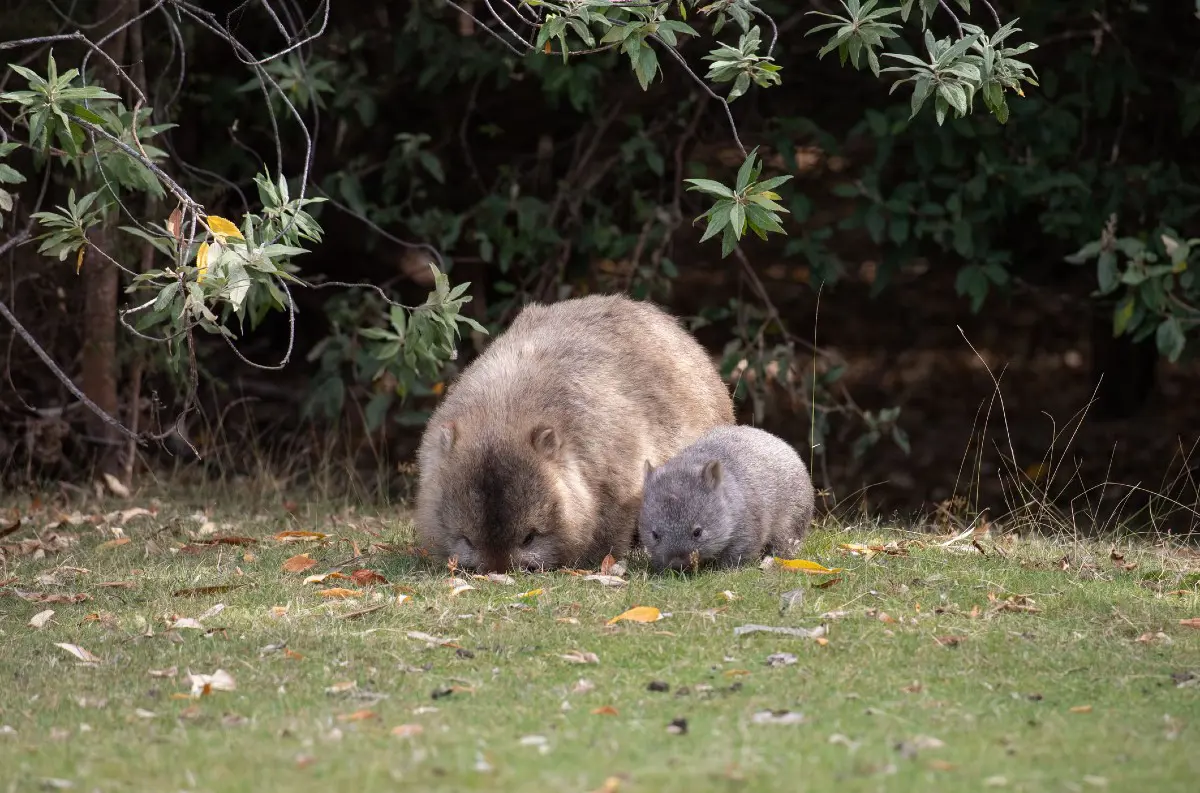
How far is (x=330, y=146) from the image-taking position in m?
12.7

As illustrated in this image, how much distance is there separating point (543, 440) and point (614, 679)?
2.14 m

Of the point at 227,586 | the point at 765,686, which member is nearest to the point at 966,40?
the point at 765,686

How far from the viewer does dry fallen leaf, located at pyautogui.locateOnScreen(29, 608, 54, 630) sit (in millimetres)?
6316

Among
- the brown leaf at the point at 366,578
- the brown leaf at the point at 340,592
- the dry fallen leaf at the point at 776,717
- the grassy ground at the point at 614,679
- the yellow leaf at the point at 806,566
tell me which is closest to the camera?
the grassy ground at the point at 614,679

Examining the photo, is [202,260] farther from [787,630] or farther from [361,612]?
[787,630]

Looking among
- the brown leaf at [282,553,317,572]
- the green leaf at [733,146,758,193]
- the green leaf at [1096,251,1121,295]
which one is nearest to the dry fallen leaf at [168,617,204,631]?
the brown leaf at [282,553,317,572]

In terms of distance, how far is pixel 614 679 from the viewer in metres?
5.28

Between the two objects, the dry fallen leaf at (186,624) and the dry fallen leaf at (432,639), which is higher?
the dry fallen leaf at (432,639)

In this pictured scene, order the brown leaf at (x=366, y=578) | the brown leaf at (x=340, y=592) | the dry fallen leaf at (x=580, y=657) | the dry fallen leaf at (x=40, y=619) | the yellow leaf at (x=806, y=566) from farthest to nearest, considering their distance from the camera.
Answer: the brown leaf at (x=366, y=578) < the yellow leaf at (x=806, y=566) < the brown leaf at (x=340, y=592) < the dry fallen leaf at (x=40, y=619) < the dry fallen leaf at (x=580, y=657)

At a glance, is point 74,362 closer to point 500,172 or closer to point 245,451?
point 245,451

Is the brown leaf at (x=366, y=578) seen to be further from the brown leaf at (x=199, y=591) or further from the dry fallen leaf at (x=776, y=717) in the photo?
the dry fallen leaf at (x=776, y=717)

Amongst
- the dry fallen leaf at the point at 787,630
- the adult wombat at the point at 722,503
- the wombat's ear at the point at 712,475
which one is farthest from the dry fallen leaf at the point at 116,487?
the dry fallen leaf at the point at 787,630

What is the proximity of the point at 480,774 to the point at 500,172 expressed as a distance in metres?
8.35

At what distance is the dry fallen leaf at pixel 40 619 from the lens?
20.7 ft
